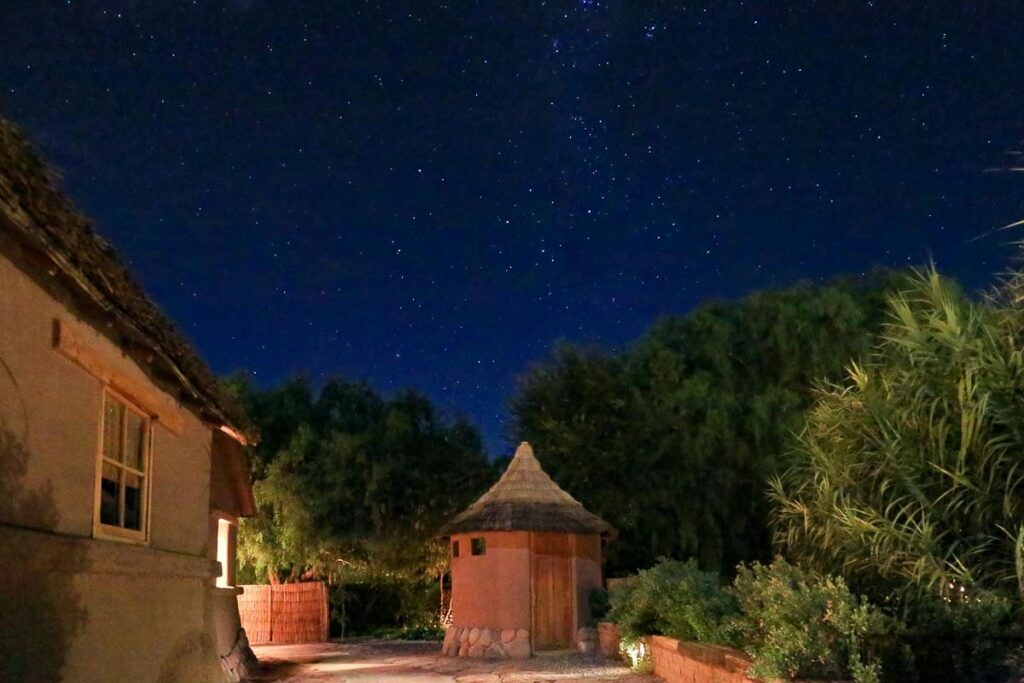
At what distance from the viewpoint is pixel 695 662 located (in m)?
11.9

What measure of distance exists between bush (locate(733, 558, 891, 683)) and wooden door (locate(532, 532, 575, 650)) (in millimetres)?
9475

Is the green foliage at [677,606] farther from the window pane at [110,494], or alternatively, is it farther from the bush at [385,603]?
the bush at [385,603]

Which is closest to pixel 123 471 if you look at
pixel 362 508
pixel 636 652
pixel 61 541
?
pixel 61 541

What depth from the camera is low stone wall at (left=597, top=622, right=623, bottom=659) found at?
17.3 metres

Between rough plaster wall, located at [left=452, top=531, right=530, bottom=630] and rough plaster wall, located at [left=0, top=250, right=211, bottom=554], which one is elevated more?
rough plaster wall, located at [left=0, top=250, right=211, bottom=554]

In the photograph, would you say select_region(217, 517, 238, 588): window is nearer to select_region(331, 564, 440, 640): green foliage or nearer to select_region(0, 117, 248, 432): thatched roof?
select_region(0, 117, 248, 432): thatched roof

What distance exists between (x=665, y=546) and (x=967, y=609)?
1408 centimetres

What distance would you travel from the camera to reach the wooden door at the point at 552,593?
18.7 metres

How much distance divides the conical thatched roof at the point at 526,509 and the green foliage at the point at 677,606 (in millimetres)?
2016

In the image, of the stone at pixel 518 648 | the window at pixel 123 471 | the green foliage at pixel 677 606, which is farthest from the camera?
the stone at pixel 518 648

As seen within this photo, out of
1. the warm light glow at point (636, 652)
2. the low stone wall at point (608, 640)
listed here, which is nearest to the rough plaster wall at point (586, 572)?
the low stone wall at point (608, 640)

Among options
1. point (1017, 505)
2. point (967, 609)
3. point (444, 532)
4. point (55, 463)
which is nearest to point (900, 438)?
point (1017, 505)

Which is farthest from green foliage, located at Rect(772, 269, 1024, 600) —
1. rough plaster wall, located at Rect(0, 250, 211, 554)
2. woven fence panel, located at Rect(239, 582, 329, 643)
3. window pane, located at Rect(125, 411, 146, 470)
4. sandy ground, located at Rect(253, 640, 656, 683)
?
woven fence panel, located at Rect(239, 582, 329, 643)

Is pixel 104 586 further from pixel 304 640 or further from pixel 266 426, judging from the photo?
pixel 266 426
